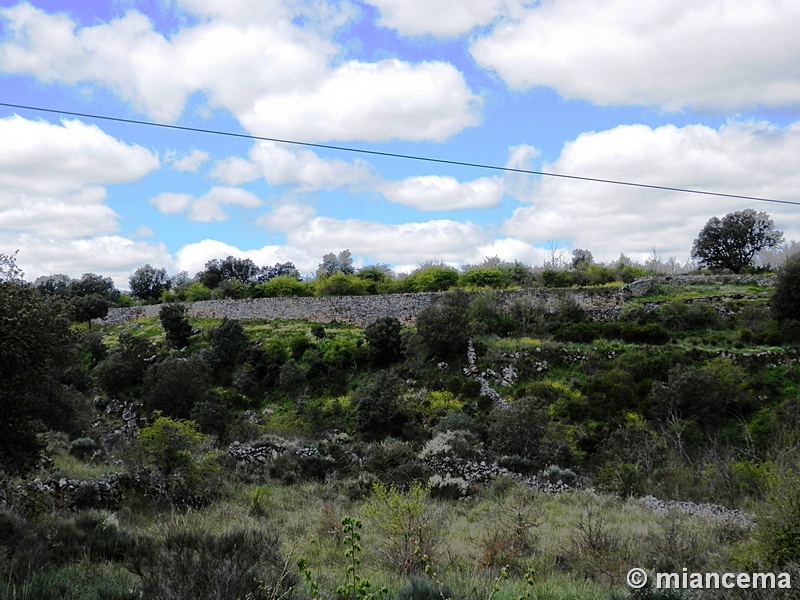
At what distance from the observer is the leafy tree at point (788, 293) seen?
2556 cm

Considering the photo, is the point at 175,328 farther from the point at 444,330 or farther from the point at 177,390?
the point at 444,330

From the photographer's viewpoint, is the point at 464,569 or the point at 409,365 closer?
the point at 464,569

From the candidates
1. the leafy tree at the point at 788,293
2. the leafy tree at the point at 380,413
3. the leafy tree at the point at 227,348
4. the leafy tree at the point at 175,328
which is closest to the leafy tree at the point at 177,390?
the leafy tree at the point at 227,348

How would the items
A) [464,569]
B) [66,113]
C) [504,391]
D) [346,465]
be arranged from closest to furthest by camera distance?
[464,569] → [66,113] → [346,465] → [504,391]

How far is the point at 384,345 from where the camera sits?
27.7 meters

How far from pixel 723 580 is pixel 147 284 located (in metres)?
56.4

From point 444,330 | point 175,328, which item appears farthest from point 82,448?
point 175,328

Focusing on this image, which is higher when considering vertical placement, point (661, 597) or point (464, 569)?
point (661, 597)

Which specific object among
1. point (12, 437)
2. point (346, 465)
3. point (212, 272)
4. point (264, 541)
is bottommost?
point (346, 465)

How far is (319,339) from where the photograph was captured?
→ 101ft

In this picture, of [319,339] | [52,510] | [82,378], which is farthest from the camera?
[319,339]

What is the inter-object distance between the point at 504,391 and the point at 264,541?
18.1 meters

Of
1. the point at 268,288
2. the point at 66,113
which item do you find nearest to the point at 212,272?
the point at 268,288

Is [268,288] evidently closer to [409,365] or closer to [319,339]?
[319,339]
